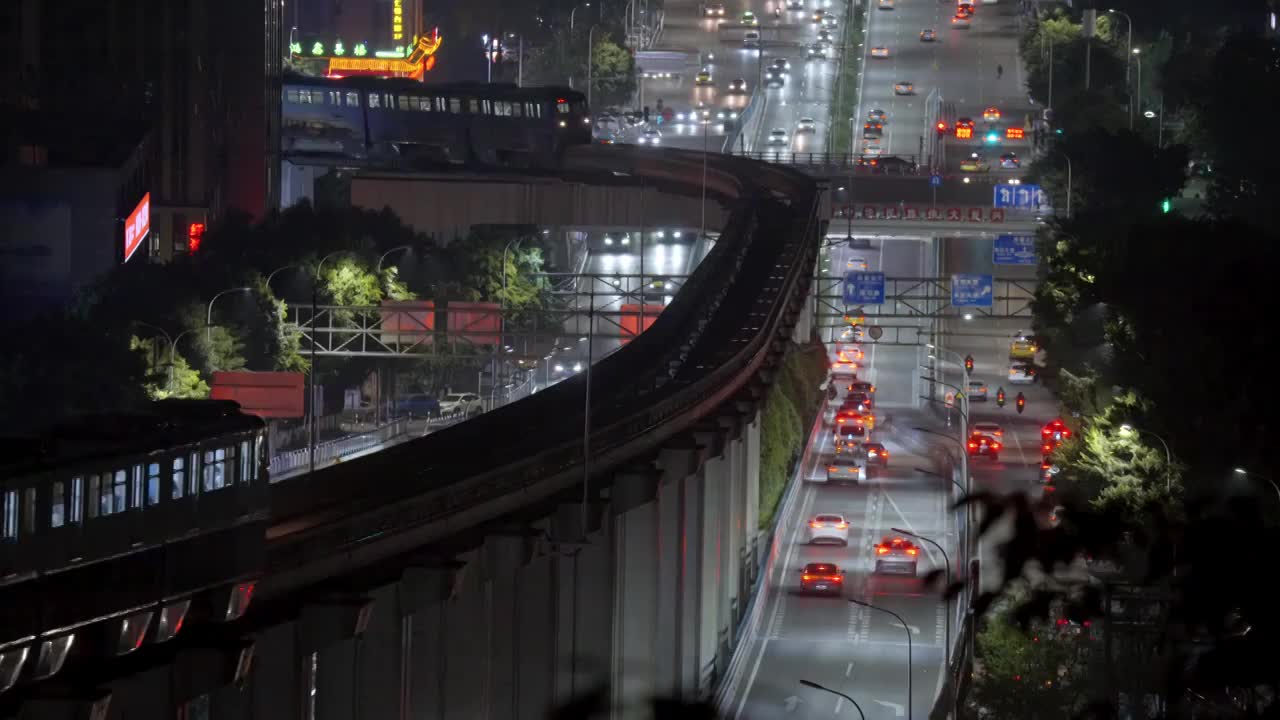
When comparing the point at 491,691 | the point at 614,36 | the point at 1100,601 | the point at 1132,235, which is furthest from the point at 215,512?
the point at 614,36

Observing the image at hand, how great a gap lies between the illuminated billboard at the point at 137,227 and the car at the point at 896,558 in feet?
104

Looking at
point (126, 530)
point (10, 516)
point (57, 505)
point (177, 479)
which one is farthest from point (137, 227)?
point (10, 516)

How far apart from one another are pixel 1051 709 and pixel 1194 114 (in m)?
68.6

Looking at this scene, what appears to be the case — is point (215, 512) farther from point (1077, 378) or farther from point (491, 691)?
point (1077, 378)

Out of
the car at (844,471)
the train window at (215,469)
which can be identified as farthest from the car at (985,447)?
the train window at (215,469)

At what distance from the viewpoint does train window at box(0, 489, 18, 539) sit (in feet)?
69.9

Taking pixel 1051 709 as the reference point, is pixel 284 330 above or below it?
above

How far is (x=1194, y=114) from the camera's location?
109062 millimetres

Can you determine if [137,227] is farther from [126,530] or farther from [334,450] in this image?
[126,530]

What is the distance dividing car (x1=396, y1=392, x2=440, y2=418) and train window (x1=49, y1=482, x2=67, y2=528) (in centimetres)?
5825

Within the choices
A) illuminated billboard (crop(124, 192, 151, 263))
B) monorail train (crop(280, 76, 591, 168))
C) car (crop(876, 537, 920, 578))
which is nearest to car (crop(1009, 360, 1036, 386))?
monorail train (crop(280, 76, 591, 168))

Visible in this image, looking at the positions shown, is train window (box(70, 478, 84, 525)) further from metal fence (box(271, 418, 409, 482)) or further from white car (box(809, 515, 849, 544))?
white car (box(809, 515, 849, 544))

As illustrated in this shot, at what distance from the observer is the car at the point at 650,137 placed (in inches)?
5186

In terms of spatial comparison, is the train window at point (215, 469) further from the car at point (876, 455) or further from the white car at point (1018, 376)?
the white car at point (1018, 376)
